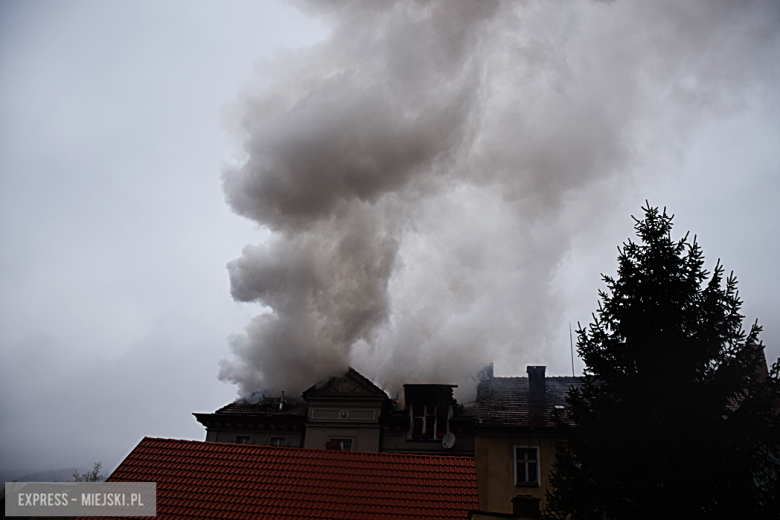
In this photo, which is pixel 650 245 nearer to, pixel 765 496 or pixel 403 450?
pixel 765 496

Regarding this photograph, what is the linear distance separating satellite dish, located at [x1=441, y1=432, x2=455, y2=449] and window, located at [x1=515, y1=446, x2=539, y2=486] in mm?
2778

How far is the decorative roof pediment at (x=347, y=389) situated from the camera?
72.9 feet

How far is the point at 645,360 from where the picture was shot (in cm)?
1048

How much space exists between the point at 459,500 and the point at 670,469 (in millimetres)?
5422

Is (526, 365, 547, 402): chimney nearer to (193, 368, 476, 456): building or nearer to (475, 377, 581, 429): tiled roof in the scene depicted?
(475, 377, 581, 429): tiled roof

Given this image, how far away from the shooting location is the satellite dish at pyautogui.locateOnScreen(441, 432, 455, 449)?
2014 centimetres

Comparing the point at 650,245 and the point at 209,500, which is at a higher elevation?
the point at 650,245

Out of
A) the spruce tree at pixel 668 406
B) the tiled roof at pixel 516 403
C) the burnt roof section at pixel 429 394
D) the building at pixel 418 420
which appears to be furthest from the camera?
the burnt roof section at pixel 429 394

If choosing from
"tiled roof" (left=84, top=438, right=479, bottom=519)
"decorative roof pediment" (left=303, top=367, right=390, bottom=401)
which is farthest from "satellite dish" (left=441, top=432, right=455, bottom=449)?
"tiled roof" (left=84, top=438, right=479, bottom=519)

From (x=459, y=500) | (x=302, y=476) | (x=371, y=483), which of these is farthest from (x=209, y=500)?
(x=459, y=500)

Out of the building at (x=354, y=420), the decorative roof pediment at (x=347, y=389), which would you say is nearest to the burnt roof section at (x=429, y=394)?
the building at (x=354, y=420)

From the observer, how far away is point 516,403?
20281 millimetres

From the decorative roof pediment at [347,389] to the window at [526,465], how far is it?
6.07 meters

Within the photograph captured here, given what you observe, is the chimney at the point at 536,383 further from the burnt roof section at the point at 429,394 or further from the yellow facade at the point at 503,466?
the burnt roof section at the point at 429,394
